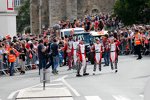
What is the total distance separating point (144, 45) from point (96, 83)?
53.3ft

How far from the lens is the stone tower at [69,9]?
83375 mm

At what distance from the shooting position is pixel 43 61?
32.2m

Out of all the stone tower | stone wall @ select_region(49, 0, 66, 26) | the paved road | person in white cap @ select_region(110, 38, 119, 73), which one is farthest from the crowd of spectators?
stone wall @ select_region(49, 0, 66, 26)

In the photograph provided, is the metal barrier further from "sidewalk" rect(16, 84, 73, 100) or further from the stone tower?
the stone tower

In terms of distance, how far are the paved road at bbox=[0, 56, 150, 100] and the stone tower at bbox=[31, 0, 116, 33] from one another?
47382 millimetres

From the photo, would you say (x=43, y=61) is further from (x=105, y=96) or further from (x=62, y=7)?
(x=62, y=7)

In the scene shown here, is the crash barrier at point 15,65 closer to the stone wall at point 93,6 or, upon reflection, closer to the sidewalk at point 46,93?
the sidewalk at point 46,93

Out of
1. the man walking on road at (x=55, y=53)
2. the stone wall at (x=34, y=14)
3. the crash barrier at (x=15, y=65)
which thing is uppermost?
the stone wall at (x=34, y=14)


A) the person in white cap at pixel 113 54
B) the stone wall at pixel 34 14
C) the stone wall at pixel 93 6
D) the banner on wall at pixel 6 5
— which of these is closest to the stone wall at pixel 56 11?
the stone wall at pixel 93 6

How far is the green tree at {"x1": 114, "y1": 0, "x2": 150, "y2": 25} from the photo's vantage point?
62.9m

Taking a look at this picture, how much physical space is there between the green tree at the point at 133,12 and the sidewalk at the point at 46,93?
3842 cm

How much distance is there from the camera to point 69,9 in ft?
273

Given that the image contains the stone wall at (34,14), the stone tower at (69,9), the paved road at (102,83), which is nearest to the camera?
the paved road at (102,83)

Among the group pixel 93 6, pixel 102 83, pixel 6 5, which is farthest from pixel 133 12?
pixel 102 83
